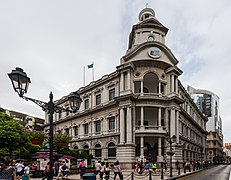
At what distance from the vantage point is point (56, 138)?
43.3 meters

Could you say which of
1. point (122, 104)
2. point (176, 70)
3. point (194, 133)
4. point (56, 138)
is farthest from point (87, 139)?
point (194, 133)

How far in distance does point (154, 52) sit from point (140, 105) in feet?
25.3

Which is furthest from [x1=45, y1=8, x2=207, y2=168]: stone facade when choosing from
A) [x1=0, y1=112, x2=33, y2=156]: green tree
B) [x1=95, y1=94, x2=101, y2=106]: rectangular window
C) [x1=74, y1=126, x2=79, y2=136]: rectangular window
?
[x1=0, y1=112, x2=33, y2=156]: green tree

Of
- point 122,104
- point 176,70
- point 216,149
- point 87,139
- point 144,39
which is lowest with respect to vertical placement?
point 216,149

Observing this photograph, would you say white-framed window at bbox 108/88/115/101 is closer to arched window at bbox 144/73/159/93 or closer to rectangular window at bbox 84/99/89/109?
arched window at bbox 144/73/159/93

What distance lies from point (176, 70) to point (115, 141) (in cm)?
1336

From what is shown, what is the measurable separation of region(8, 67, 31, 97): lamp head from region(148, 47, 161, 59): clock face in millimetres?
31839

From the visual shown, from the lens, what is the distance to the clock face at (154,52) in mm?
39375

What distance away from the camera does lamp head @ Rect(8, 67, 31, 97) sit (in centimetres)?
851

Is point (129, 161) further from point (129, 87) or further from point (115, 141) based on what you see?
point (129, 87)

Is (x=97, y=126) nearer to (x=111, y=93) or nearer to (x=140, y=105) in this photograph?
(x=111, y=93)

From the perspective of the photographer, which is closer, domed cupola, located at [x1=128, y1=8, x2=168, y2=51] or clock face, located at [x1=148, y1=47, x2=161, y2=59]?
clock face, located at [x1=148, y1=47, x2=161, y2=59]

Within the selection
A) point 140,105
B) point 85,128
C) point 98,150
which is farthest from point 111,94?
point 85,128

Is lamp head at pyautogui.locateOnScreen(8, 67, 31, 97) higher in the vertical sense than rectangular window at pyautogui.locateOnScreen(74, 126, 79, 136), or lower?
higher
